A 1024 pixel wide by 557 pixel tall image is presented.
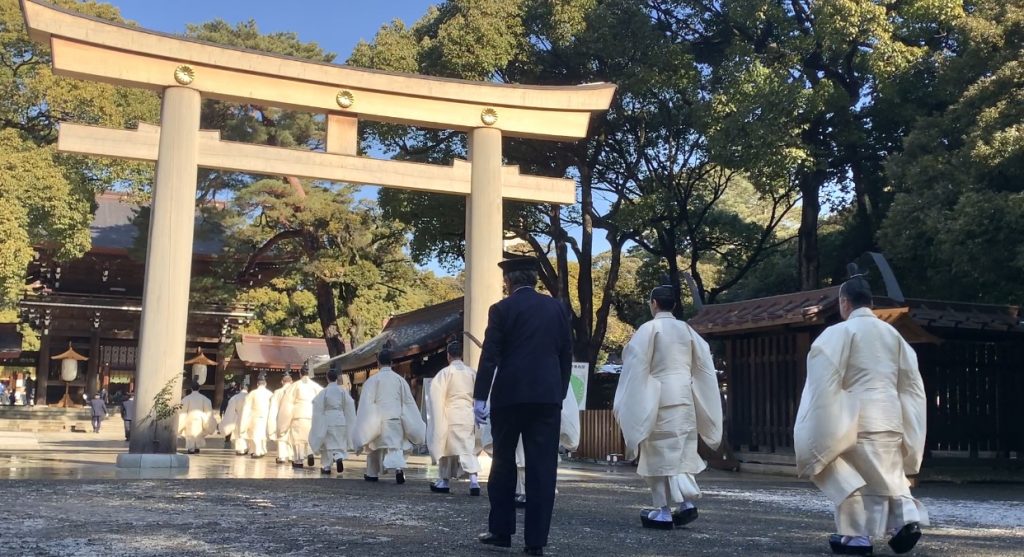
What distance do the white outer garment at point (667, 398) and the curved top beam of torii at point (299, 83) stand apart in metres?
8.90

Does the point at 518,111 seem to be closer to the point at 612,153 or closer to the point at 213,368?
the point at 612,153

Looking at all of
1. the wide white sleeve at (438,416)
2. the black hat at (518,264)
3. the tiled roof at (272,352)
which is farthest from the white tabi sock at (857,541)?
the tiled roof at (272,352)

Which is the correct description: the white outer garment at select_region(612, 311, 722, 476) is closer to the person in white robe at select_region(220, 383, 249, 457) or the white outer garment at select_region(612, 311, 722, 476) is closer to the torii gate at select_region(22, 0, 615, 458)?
the torii gate at select_region(22, 0, 615, 458)

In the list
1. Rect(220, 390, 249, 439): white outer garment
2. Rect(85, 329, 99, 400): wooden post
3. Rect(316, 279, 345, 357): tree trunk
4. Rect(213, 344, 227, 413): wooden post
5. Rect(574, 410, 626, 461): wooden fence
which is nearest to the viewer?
Rect(574, 410, 626, 461): wooden fence

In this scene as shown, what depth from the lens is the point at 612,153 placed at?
2272cm

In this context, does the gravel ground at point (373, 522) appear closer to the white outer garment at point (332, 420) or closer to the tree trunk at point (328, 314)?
the white outer garment at point (332, 420)

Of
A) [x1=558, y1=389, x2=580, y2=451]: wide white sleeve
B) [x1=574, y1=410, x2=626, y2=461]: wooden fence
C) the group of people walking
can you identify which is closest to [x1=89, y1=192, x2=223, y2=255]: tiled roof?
[x1=574, y1=410, x2=626, y2=461]: wooden fence

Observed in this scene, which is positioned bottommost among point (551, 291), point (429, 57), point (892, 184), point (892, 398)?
point (892, 398)

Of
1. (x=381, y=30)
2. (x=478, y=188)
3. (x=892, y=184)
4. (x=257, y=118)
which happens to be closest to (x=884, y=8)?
(x=892, y=184)

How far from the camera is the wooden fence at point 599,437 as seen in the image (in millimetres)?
17875

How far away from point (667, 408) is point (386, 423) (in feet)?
16.4

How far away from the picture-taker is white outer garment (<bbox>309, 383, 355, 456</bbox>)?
12.5m

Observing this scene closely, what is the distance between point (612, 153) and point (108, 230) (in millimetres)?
19994

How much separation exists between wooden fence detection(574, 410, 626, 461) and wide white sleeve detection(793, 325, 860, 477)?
12.2 meters
